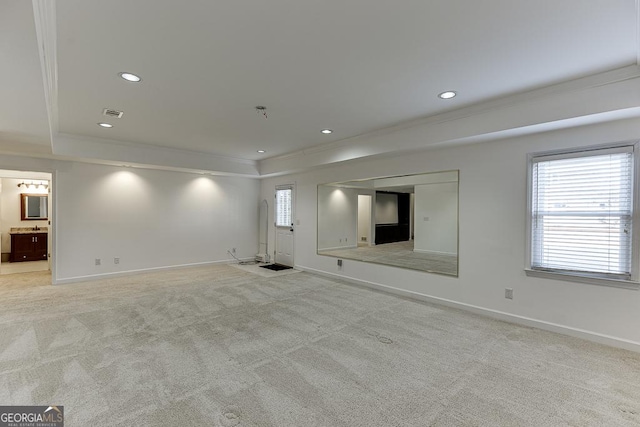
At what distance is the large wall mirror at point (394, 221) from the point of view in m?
5.18

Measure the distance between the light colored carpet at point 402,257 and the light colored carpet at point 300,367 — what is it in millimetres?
818

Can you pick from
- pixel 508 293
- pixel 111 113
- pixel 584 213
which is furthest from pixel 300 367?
pixel 111 113

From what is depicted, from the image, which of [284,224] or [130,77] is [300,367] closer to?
[130,77]

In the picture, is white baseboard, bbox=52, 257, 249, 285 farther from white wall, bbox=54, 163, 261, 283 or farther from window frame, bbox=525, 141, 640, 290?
window frame, bbox=525, 141, 640, 290

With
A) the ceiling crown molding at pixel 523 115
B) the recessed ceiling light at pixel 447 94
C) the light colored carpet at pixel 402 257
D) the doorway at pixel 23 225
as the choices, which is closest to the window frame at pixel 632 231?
the ceiling crown molding at pixel 523 115

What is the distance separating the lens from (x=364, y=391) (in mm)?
2186

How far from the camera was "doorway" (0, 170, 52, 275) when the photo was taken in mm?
7145

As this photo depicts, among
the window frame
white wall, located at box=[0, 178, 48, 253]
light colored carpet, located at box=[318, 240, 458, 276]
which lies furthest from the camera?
white wall, located at box=[0, 178, 48, 253]

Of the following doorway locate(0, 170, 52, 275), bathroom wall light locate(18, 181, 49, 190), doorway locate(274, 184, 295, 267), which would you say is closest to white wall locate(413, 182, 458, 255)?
doorway locate(274, 184, 295, 267)

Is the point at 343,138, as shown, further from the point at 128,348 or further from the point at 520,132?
the point at 128,348

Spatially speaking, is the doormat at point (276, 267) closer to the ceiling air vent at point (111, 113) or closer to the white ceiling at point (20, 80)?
the ceiling air vent at point (111, 113)

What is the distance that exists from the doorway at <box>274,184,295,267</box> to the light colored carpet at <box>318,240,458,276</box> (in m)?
1.08

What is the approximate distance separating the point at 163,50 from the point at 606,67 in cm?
386

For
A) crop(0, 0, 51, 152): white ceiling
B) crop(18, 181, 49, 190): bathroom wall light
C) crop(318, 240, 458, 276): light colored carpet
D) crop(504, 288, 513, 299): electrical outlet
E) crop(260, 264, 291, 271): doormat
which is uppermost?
crop(0, 0, 51, 152): white ceiling
